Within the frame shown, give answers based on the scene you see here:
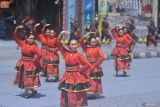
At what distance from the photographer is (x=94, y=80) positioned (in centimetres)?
1258

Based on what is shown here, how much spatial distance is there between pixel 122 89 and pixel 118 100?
74.6 inches

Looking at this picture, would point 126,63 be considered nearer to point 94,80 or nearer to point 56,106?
point 94,80

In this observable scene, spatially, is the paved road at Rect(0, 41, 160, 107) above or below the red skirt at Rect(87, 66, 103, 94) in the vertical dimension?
below

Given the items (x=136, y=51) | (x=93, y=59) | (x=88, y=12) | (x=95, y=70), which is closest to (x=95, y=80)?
(x=95, y=70)

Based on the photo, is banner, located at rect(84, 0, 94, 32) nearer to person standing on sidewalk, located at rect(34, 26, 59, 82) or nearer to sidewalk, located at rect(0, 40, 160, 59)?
sidewalk, located at rect(0, 40, 160, 59)

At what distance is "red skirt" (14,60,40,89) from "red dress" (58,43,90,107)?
7.09 ft

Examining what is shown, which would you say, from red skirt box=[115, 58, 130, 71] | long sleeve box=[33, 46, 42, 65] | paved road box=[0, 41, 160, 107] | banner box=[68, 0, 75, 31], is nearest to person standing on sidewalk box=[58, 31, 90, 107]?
paved road box=[0, 41, 160, 107]

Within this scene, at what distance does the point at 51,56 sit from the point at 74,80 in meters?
4.99

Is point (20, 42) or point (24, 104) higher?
point (20, 42)

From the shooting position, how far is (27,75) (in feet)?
41.3

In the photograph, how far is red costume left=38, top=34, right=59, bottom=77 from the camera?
50.1 feet

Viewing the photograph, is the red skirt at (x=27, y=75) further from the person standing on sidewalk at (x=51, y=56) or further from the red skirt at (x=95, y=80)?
the person standing on sidewalk at (x=51, y=56)

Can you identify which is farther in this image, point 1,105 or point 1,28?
point 1,28

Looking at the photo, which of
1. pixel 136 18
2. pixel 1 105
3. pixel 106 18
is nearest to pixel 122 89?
pixel 1 105
